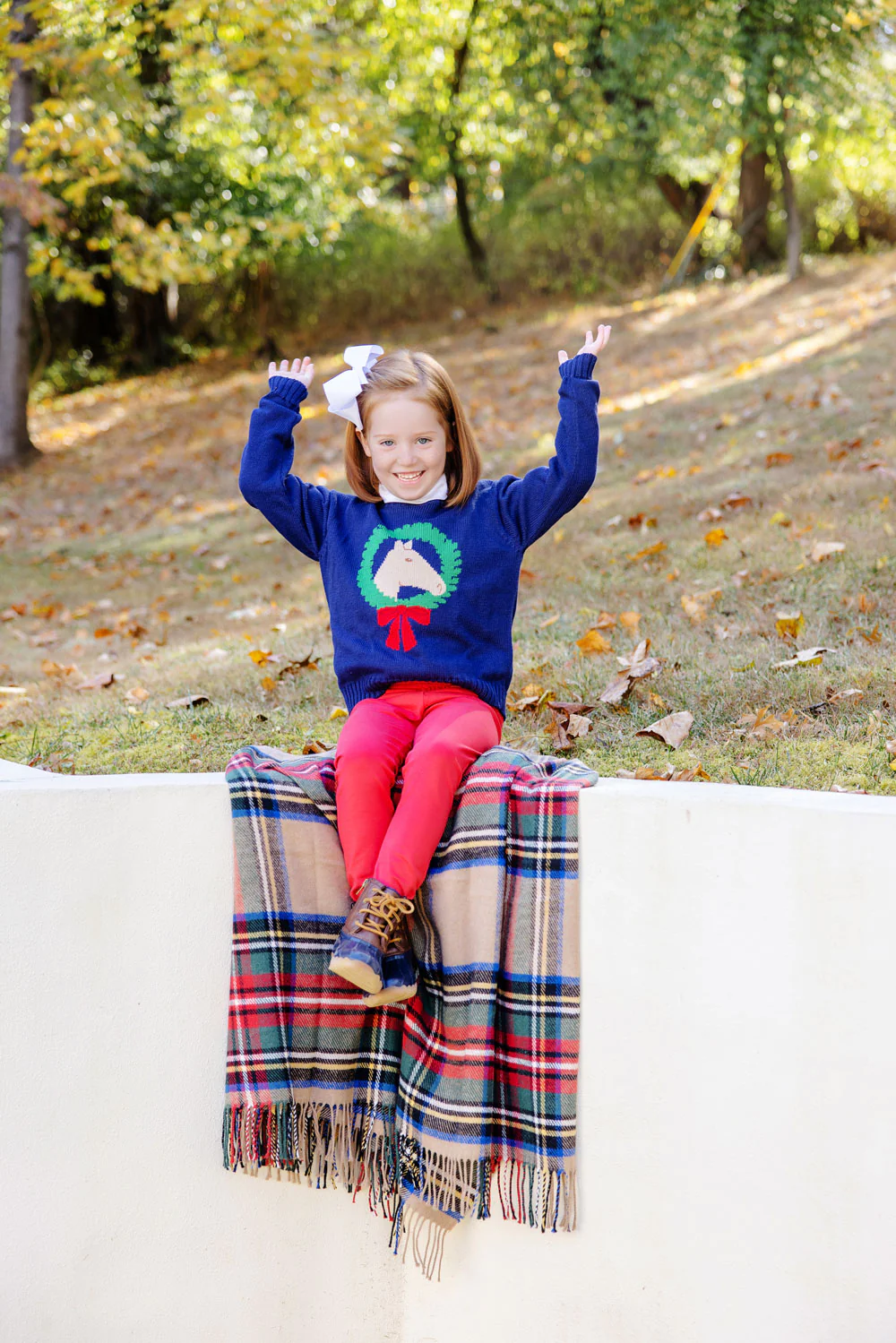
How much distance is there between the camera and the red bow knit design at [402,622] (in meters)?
2.64

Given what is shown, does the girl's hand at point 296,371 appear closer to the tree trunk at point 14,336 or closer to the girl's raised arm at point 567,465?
the girl's raised arm at point 567,465

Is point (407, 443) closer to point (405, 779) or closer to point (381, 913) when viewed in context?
point (405, 779)

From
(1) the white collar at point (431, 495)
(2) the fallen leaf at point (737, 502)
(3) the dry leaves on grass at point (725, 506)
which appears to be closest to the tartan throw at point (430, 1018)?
(1) the white collar at point (431, 495)

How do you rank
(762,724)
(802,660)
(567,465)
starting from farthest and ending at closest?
(802,660) < (762,724) < (567,465)

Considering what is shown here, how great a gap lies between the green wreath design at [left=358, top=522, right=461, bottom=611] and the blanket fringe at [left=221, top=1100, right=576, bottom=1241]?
3.63 ft

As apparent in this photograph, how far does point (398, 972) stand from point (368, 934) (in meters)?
0.13

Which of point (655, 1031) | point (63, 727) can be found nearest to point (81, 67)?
point (63, 727)

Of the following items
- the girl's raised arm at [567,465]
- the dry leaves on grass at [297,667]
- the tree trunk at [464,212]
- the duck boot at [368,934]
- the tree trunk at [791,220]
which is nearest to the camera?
the duck boot at [368,934]

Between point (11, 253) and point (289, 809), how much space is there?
392 inches

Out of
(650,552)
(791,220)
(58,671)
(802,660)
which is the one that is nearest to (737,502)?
(650,552)

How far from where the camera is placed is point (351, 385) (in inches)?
108

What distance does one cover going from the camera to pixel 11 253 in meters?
10.7

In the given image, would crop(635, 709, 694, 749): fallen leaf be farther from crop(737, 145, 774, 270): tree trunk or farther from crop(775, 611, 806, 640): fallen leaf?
crop(737, 145, 774, 270): tree trunk

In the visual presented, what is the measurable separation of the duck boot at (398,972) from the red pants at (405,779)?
0.31ft
